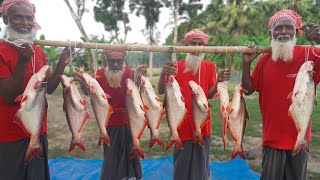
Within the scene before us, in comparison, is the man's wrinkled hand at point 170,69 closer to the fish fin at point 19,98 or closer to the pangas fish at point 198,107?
the pangas fish at point 198,107

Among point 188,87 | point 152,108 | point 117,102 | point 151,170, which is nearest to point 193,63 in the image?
point 188,87

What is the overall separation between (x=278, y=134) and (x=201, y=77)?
1.29 meters

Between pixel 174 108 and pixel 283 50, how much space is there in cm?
140

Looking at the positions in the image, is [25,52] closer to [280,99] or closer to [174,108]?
[174,108]

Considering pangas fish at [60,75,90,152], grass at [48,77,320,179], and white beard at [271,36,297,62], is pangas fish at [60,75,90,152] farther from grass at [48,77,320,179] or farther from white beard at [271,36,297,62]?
grass at [48,77,320,179]

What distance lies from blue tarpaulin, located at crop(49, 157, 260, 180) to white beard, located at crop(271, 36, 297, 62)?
3047 millimetres

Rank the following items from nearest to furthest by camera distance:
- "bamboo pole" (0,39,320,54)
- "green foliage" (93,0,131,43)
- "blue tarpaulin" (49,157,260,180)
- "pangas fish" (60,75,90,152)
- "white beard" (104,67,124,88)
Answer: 1. "pangas fish" (60,75,90,152)
2. "bamboo pole" (0,39,320,54)
3. "white beard" (104,67,124,88)
4. "blue tarpaulin" (49,157,260,180)
5. "green foliage" (93,0,131,43)

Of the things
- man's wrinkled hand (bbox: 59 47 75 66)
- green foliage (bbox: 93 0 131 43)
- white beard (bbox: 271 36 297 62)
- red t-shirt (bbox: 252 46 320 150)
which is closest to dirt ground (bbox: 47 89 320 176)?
red t-shirt (bbox: 252 46 320 150)

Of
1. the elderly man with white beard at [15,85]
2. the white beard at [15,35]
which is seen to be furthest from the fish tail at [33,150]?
the white beard at [15,35]

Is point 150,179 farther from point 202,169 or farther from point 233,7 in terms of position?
point 233,7

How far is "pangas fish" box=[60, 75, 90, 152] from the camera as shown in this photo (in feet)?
11.2

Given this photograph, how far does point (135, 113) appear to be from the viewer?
3.62 meters

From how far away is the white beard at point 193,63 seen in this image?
433cm

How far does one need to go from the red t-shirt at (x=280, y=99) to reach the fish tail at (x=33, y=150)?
8.23ft
